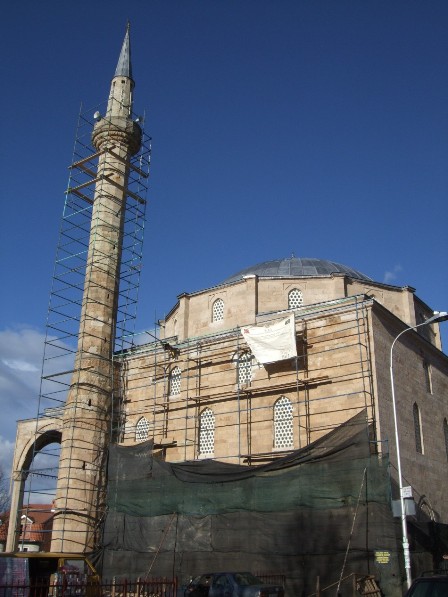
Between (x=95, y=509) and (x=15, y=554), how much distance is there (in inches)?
326

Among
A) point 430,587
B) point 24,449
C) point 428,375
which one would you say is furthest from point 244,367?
point 430,587

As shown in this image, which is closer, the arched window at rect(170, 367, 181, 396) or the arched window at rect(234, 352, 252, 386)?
the arched window at rect(234, 352, 252, 386)

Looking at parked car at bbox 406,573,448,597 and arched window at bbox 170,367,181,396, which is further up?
arched window at bbox 170,367,181,396

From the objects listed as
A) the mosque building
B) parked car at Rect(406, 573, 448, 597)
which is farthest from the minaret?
parked car at Rect(406, 573, 448, 597)

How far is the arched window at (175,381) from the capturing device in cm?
2297

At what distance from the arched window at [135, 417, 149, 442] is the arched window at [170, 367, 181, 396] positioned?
4.84ft

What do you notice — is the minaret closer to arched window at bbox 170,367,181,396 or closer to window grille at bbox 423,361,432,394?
arched window at bbox 170,367,181,396

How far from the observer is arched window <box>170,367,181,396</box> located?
22969mm

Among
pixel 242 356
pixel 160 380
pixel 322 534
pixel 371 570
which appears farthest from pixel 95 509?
pixel 371 570

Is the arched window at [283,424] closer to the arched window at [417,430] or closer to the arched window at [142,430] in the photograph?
the arched window at [417,430]

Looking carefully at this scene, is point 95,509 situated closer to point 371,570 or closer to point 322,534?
point 322,534

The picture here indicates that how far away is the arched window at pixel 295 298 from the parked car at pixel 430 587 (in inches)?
683

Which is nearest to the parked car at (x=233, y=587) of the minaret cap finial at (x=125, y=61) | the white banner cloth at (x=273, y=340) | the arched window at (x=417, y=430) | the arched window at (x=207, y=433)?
the arched window at (x=207, y=433)

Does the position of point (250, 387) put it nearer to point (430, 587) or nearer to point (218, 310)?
point (218, 310)
